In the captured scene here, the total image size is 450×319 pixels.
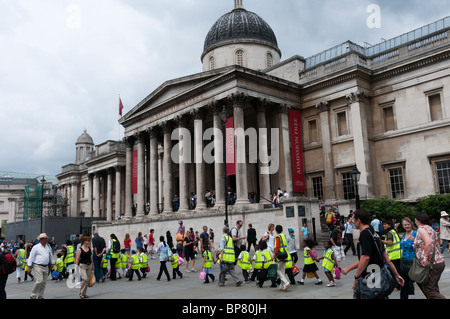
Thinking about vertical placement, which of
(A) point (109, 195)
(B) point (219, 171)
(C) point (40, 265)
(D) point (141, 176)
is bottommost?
(C) point (40, 265)

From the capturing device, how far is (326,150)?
3061 centimetres

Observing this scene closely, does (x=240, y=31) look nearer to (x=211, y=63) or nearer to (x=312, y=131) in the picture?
(x=211, y=63)

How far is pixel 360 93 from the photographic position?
Result: 1138 inches

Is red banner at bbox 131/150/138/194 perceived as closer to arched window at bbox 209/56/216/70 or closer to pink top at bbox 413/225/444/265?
arched window at bbox 209/56/216/70

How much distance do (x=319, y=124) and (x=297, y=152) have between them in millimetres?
2790

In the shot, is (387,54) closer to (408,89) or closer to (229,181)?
(408,89)

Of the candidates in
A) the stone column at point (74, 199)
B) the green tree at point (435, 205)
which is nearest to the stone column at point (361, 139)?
the green tree at point (435, 205)

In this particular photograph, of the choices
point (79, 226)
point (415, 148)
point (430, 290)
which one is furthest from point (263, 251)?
point (79, 226)

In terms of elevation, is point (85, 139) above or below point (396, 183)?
above

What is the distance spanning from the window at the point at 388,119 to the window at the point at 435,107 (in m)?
2.60

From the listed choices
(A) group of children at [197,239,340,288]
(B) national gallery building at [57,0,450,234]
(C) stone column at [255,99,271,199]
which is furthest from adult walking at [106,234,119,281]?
(C) stone column at [255,99,271,199]

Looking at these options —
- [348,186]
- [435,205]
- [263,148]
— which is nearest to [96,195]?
[263,148]

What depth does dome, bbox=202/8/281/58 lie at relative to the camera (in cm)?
3769

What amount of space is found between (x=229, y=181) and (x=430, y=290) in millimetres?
28991
